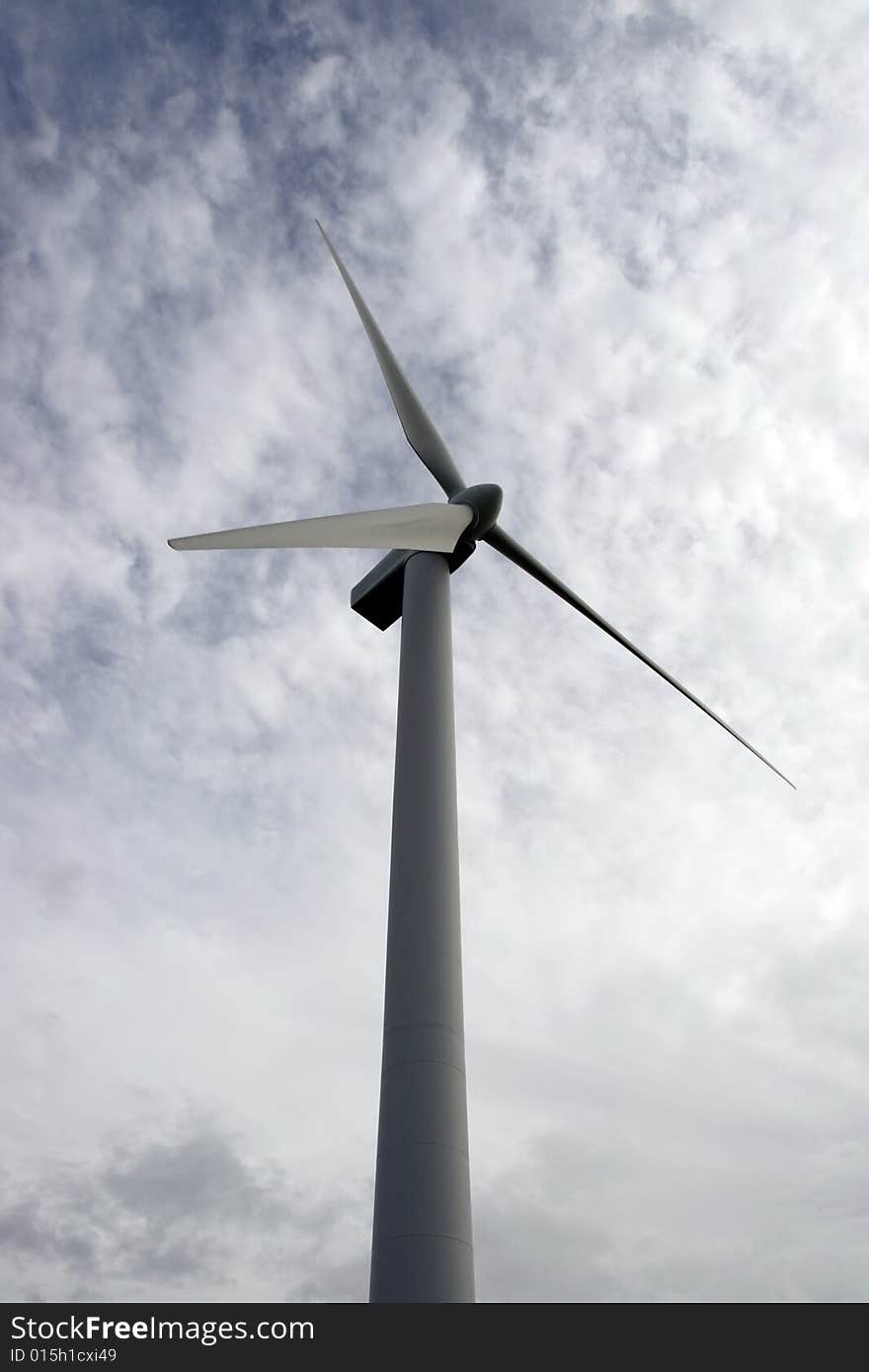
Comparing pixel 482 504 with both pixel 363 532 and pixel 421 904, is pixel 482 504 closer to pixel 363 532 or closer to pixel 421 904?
pixel 363 532

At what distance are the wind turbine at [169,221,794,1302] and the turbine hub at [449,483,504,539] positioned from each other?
0.10ft

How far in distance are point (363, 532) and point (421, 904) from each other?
319 inches

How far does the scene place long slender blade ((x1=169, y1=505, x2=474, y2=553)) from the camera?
61.8 ft

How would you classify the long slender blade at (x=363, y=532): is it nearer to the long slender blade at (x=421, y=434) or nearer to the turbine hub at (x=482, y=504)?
the turbine hub at (x=482, y=504)

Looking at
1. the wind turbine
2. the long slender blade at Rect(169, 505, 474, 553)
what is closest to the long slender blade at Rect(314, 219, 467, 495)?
the wind turbine

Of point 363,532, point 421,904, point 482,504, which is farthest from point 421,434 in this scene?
point 421,904

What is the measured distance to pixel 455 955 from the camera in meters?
16.4

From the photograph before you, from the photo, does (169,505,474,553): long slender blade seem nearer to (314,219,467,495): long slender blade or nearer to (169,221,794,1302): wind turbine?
(169,221,794,1302): wind turbine

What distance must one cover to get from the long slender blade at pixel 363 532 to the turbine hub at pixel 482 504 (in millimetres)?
315

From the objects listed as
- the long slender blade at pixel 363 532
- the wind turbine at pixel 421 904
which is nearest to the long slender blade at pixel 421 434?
the wind turbine at pixel 421 904
